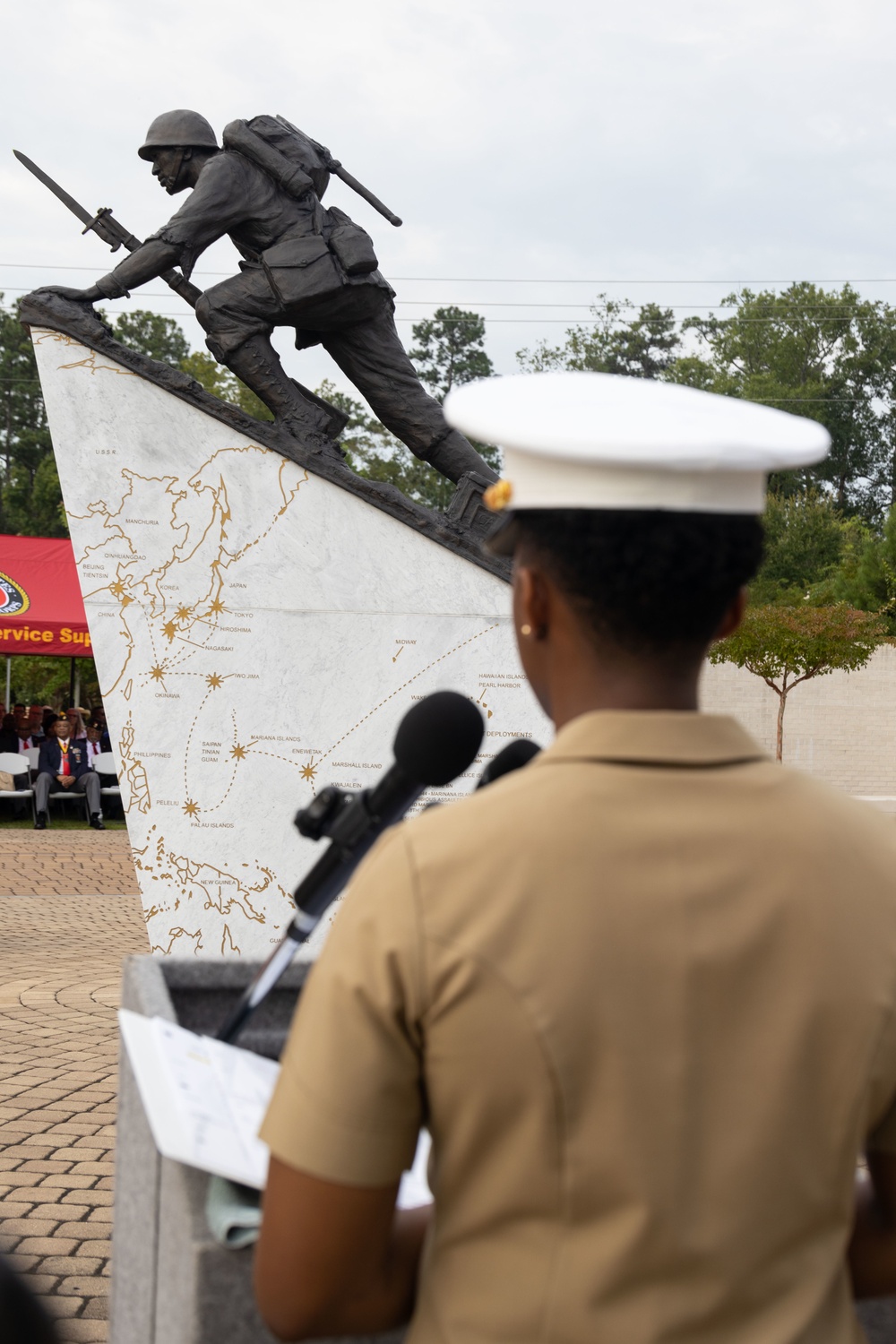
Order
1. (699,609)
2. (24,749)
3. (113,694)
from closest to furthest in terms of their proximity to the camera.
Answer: (699,609) < (113,694) < (24,749)

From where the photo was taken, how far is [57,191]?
27.0 ft

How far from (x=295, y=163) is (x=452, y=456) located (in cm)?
192

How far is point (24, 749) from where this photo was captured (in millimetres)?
19000

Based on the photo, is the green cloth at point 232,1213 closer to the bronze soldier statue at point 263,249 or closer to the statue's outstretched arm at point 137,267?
the bronze soldier statue at point 263,249

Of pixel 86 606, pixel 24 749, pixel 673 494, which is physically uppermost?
pixel 673 494

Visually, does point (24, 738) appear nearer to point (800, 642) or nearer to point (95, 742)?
point (95, 742)

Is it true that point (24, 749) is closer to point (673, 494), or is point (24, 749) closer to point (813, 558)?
point (673, 494)

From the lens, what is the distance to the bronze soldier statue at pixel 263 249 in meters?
7.57

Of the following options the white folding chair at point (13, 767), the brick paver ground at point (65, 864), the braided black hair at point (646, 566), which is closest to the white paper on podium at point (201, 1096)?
the braided black hair at point (646, 566)

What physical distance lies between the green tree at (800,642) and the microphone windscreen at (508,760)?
23.7 m

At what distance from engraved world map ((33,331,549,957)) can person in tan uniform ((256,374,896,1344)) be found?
6.11 metres

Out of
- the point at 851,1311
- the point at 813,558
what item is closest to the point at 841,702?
the point at 813,558

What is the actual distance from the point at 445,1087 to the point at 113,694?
6.52 m

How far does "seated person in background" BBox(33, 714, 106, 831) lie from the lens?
17653mm
